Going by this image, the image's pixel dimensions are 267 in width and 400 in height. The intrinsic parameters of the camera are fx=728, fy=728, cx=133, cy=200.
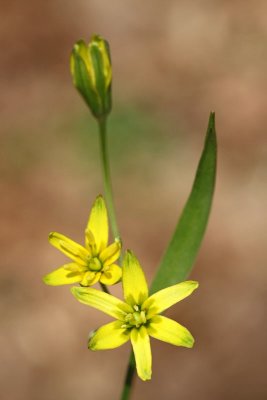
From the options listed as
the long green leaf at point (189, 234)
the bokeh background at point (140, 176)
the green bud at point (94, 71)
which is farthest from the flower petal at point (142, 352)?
the bokeh background at point (140, 176)

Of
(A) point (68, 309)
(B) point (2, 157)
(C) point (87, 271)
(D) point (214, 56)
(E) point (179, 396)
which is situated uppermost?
(D) point (214, 56)

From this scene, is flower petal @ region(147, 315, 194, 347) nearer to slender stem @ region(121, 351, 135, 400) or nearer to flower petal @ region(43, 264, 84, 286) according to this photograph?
slender stem @ region(121, 351, 135, 400)

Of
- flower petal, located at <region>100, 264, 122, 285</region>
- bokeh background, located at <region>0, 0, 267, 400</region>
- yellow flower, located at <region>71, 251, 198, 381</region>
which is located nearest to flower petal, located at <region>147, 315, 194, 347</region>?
yellow flower, located at <region>71, 251, 198, 381</region>

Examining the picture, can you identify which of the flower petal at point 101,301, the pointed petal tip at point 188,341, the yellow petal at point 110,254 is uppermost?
the yellow petal at point 110,254

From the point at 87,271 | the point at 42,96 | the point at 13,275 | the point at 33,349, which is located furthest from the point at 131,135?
the point at 87,271

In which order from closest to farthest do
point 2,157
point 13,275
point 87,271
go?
point 87,271 → point 13,275 → point 2,157

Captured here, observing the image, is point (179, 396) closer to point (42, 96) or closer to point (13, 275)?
point (13, 275)

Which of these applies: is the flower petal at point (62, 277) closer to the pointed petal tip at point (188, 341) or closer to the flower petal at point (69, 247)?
the flower petal at point (69, 247)
